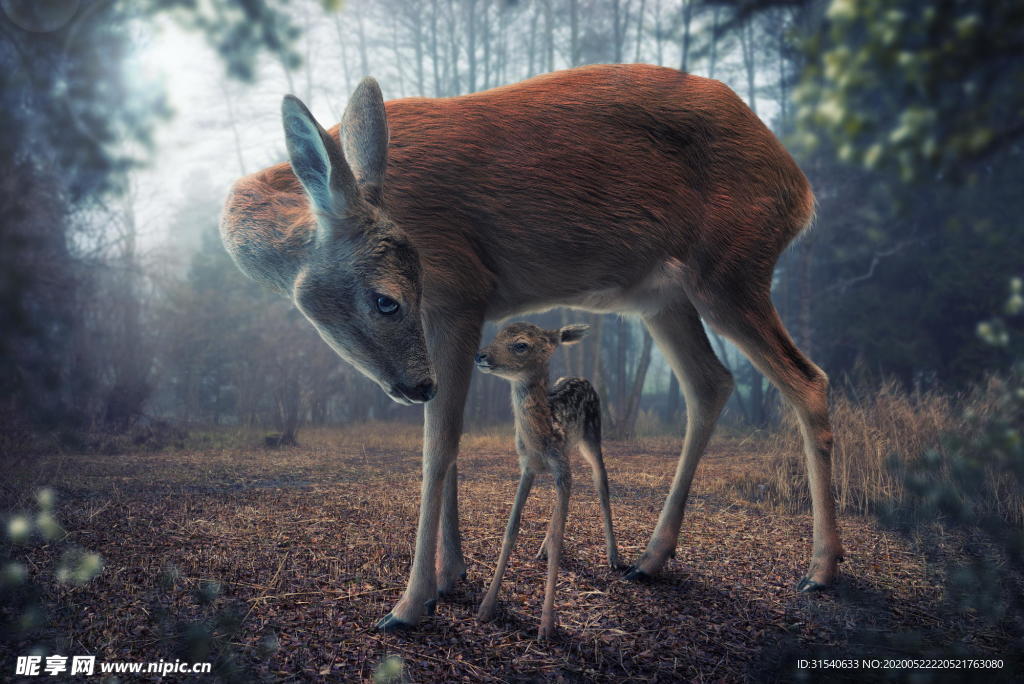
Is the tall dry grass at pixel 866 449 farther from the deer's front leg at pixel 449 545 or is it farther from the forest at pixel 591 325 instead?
the deer's front leg at pixel 449 545

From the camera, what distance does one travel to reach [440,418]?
1.94m

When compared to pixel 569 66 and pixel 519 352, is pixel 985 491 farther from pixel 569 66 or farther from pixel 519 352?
pixel 569 66

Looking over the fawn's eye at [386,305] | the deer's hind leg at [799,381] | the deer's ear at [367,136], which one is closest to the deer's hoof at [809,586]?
the deer's hind leg at [799,381]

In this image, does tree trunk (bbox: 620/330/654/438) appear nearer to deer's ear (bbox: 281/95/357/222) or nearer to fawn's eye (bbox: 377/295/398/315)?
fawn's eye (bbox: 377/295/398/315)

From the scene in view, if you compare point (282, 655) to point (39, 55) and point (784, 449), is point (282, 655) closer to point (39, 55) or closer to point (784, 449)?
point (39, 55)

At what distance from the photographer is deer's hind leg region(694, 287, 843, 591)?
2.38m

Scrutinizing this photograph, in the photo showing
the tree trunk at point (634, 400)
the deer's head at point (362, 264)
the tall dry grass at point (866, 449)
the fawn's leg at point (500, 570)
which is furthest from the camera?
the tree trunk at point (634, 400)

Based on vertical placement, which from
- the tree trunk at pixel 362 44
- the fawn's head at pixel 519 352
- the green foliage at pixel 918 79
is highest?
the tree trunk at pixel 362 44

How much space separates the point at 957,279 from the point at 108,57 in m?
3.50

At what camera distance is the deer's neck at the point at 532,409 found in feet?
6.50

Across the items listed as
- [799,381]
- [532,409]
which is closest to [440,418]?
[532,409]

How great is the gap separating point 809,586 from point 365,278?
199 cm

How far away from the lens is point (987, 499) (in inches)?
86.5

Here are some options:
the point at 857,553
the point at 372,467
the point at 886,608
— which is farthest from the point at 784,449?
the point at 372,467
